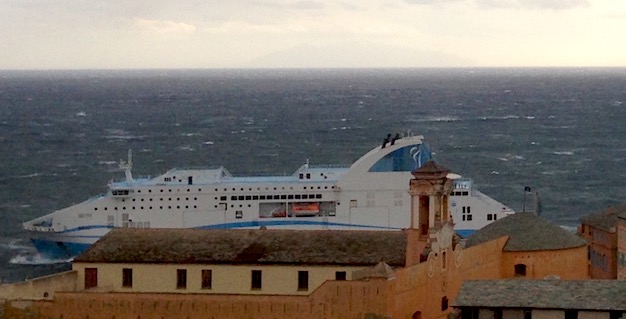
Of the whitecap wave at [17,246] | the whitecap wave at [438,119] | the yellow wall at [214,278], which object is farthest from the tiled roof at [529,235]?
the whitecap wave at [438,119]

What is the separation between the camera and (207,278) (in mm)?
39969

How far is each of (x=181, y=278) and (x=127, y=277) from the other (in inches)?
54.9

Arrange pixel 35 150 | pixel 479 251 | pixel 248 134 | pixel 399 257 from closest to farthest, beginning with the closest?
pixel 399 257, pixel 479 251, pixel 35 150, pixel 248 134

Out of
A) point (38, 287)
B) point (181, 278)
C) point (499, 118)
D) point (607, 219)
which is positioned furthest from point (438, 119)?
point (38, 287)

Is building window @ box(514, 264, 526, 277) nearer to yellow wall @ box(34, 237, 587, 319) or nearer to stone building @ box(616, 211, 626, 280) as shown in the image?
yellow wall @ box(34, 237, 587, 319)

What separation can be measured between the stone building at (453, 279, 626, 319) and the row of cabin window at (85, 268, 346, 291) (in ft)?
11.2

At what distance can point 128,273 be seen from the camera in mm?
40438

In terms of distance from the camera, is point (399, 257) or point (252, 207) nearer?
point (399, 257)

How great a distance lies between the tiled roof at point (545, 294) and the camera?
36656mm

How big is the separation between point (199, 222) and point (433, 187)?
4394 cm

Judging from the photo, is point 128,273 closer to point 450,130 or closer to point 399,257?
point 399,257

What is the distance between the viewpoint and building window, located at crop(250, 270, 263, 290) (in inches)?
1559

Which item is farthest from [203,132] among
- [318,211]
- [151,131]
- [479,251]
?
[479,251]

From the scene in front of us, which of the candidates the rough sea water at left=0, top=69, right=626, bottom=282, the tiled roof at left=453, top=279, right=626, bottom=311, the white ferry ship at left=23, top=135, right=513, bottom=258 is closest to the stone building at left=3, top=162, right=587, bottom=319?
the tiled roof at left=453, top=279, right=626, bottom=311
